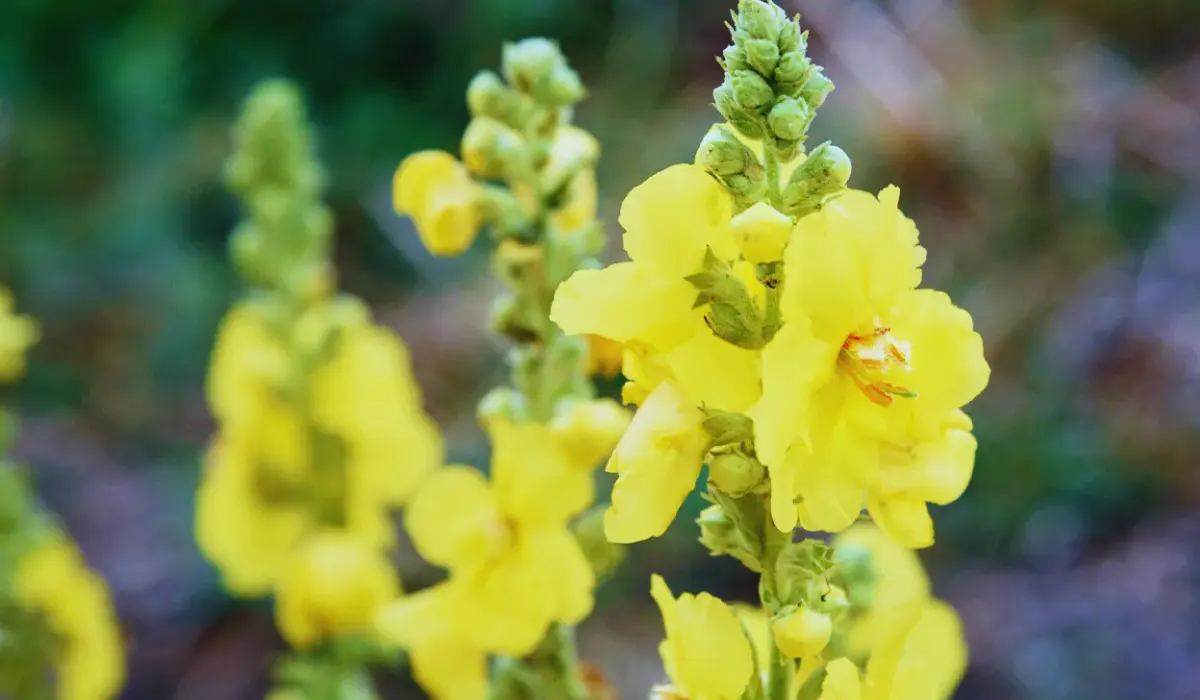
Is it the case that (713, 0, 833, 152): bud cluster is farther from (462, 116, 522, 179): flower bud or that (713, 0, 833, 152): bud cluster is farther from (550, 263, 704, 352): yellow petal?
(462, 116, 522, 179): flower bud

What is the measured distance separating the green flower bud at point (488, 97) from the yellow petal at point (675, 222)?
27 cm

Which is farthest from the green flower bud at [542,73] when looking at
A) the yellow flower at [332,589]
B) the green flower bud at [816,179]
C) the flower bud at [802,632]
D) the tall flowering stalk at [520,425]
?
the yellow flower at [332,589]

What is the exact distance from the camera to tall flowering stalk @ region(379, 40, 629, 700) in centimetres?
69

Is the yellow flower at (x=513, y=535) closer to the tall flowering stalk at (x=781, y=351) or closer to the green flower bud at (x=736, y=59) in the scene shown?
the tall flowering stalk at (x=781, y=351)

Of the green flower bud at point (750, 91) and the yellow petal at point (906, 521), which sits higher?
the green flower bud at point (750, 91)

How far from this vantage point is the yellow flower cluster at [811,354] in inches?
18.7

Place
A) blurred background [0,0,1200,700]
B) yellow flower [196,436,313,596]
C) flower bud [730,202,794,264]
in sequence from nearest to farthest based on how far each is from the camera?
flower bud [730,202,794,264]
yellow flower [196,436,313,596]
blurred background [0,0,1200,700]

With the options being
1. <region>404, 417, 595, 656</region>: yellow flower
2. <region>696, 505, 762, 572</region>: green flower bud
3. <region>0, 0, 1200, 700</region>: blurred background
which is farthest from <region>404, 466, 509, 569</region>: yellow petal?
<region>0, 0, 1200, 700</region>: blurred background

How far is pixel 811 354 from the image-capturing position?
476mm

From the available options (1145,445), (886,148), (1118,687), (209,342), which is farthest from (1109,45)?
(209,342)

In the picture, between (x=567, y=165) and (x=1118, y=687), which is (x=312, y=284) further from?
(x=1118, y=687)

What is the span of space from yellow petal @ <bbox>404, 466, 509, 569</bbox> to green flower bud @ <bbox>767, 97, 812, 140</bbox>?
336 millimetres

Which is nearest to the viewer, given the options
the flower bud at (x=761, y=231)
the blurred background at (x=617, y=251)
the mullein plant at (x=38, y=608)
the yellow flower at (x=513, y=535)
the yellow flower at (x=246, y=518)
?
the flower bud at (x=761, y=231)

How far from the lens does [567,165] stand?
715mm
